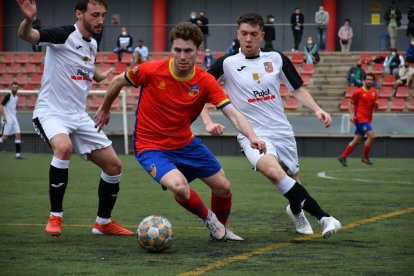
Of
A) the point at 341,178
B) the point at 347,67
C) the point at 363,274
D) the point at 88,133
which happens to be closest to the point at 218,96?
the point at 88,133

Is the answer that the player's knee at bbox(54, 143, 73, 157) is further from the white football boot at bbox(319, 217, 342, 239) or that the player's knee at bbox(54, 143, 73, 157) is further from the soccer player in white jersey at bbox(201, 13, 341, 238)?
the white football boot at bbox(319, 217, 342, 239)

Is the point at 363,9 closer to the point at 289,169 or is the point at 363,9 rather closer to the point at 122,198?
the point at 122,198

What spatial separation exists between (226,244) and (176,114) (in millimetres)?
1239

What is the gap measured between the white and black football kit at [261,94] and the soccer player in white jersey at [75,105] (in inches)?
50.3

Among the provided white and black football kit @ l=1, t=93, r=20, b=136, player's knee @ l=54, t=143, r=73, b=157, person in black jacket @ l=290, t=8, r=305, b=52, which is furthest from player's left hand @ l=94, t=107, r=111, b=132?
person in black jacket @ l=290, t=8, r=305, b=52

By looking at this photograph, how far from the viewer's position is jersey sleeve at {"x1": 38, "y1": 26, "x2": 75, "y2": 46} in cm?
870

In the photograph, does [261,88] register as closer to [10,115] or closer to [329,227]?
[329,227]

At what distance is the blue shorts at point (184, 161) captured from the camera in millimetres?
8031

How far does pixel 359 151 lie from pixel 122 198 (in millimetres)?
14413

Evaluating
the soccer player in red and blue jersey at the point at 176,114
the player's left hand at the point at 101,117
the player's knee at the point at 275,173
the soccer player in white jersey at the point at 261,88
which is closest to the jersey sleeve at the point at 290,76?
the soccer player in white jersey at the point at 261,88

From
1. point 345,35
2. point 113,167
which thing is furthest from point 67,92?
point 345,35

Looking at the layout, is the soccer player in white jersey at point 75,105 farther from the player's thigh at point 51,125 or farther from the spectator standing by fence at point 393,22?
the spectator standing by fence at point 393,22

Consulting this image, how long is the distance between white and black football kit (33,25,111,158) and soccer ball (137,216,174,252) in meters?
1.41

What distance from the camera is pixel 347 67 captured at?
3225cm
